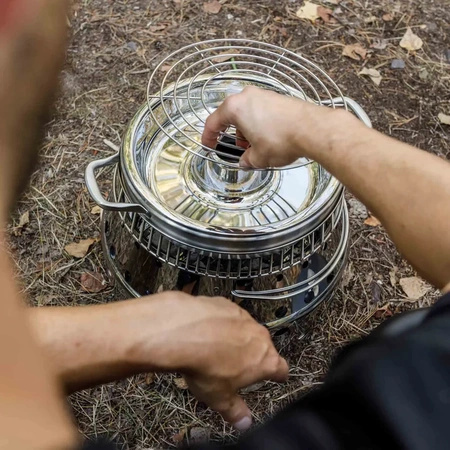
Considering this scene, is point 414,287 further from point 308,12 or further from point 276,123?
point 308,12

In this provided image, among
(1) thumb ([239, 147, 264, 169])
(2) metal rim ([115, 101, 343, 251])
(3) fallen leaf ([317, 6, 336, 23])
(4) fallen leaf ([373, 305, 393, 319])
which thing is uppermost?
(1) thumb ([239, 147, 264, 169])

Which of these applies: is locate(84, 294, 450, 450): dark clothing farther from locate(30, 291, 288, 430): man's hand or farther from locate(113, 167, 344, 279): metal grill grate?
locate(113, 167, 344, 279): metal grill grate

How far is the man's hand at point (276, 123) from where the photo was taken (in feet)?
4.15

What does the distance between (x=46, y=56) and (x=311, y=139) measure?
0.81m

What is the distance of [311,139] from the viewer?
1253 mm

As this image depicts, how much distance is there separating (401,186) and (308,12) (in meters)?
1.87

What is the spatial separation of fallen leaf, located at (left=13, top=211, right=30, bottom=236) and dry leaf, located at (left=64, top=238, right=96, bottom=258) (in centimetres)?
17

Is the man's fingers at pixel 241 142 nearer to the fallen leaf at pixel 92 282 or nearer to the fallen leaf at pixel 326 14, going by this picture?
the fallen leaf at pixel 92 282

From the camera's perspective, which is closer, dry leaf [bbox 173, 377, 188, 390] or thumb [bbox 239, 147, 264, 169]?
→ thumb [bbox 239, 147, 264, 169]

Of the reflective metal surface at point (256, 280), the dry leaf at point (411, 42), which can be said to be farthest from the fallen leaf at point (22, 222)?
the dry leaf at point (411, 42)

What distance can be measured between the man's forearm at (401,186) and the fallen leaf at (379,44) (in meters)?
1.57

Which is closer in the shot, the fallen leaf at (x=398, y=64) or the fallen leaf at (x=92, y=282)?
the fallen leaf at (x=92, y=282)

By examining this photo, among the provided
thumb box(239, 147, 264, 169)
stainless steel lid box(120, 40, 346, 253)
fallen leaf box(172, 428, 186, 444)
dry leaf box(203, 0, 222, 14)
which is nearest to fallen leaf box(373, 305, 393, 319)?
stainless steel lid box(120, 40, 346, 253)

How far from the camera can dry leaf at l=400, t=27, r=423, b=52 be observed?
2674 millimetres
